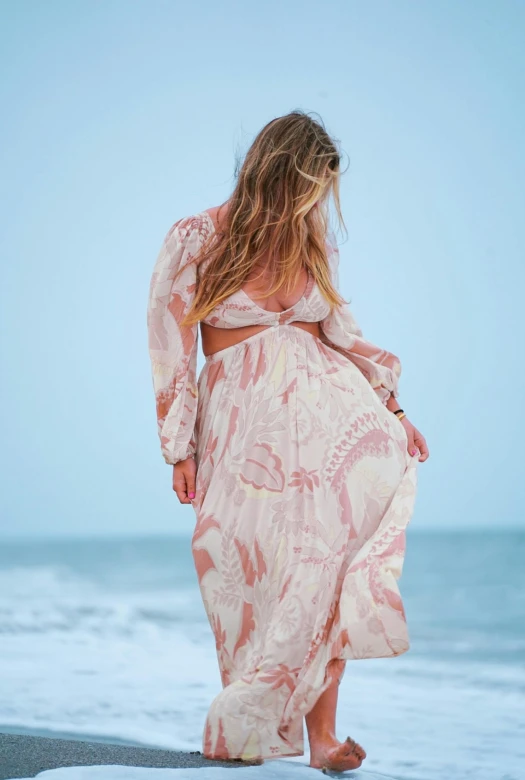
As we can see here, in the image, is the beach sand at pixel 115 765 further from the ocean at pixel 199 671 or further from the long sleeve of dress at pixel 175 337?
the long sleeve of dress at pixel 175 337

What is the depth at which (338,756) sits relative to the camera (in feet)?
5.99

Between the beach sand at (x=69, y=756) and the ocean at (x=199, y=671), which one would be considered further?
the ocean at (x=199, y=671)

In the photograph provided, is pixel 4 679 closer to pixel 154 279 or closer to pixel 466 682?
pixel 466 682

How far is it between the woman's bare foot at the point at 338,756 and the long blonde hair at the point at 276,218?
0.90 meters

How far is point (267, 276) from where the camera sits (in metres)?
2.07

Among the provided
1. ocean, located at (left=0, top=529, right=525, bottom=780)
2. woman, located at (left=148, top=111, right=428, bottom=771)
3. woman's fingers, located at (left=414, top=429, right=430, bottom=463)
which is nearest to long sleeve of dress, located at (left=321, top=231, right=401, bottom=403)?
woman, located at (left=148, top=111, right=428, bottom=771)

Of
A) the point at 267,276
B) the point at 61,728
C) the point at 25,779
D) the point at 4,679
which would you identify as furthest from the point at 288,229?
the point at 4,679

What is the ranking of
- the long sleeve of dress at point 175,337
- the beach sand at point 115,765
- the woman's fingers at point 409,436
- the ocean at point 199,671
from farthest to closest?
1. the ocean at point 199,671
2. the woman's fingers at point 409,436
3. the long sleeve of dress at point 175,337
4. the beach sand at point 115,765

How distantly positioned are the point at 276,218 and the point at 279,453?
0.51m

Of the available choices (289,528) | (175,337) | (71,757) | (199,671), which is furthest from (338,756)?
(199,671)

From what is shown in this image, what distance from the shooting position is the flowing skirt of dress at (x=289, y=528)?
182 centimetres

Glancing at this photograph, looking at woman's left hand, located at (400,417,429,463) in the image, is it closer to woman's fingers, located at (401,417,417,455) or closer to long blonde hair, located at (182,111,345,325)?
woman's fingers, located at (401,417,417,455)

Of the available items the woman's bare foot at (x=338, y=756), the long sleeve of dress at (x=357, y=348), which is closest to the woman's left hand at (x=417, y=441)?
the long sleeve of dress at (x=357, y=348)

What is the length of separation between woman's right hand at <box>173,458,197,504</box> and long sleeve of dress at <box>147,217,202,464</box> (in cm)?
2
